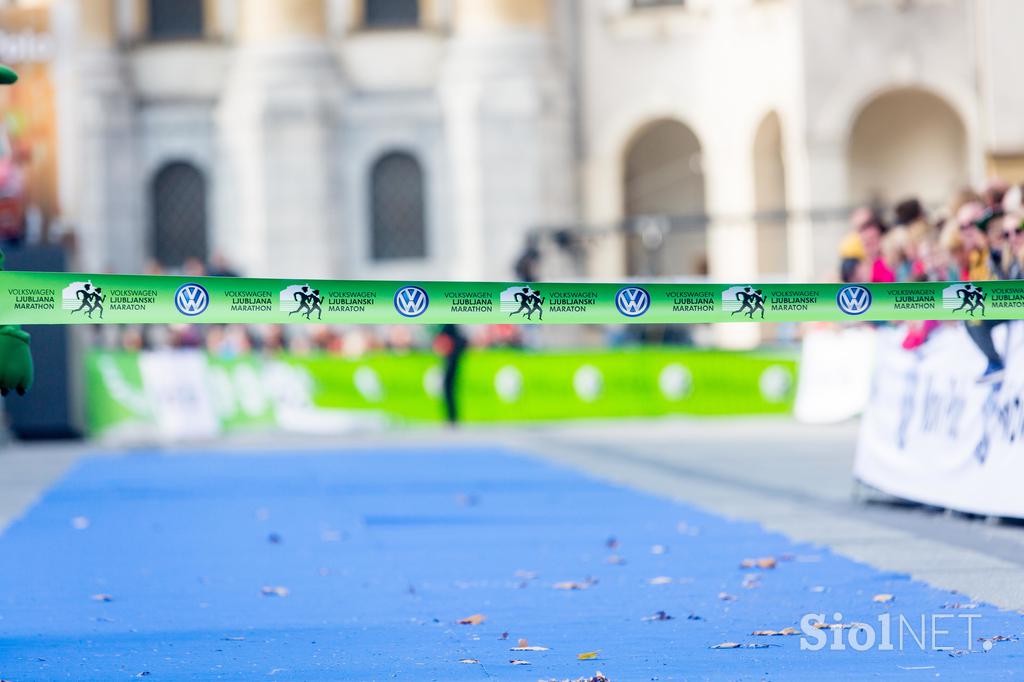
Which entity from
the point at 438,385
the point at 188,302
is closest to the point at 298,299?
the point at 188,302

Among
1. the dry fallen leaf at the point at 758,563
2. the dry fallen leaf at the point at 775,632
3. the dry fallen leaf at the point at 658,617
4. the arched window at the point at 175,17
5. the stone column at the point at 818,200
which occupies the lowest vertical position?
the dry fallen leaf at the point at 758,563

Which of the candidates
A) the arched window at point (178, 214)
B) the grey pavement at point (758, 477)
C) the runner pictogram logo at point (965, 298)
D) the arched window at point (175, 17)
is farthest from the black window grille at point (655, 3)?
the runner pictogram logo at point (965, 298)

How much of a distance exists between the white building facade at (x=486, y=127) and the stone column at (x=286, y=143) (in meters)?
0.05

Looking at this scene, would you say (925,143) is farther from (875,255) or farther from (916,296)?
(916,296)

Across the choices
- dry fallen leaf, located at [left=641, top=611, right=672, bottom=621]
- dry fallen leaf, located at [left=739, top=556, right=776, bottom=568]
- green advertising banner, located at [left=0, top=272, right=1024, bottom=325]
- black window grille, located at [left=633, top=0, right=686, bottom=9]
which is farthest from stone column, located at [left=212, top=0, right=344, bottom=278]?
dry fallen leaf, located at [left=641, top=611, right=672, bottom=621]

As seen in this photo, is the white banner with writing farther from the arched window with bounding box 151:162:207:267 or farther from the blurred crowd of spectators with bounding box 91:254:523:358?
the arched window with bounding box 151:162:207:267

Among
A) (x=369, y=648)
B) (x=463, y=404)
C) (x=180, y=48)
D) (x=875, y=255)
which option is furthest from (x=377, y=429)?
(x=369, y=648)

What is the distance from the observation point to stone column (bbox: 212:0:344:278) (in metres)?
42.8

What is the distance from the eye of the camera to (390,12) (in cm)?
4459

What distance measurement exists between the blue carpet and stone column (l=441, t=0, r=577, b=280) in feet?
83.8

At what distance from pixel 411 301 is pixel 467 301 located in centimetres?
Answer: 28

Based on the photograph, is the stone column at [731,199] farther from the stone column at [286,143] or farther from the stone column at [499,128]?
the stone column at [286,143]

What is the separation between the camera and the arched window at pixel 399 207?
145ft

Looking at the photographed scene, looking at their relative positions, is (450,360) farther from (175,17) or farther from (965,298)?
(175,17)
